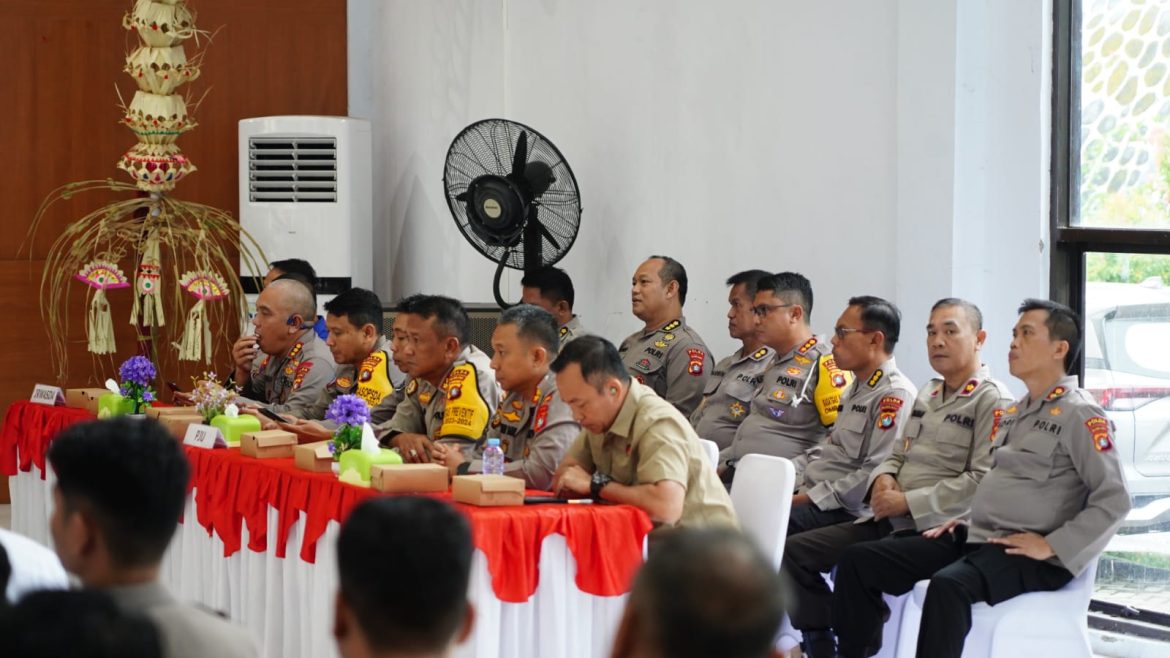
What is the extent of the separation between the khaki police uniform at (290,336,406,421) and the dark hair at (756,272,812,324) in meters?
1.39

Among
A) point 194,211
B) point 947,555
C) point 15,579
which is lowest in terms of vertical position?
point 947,555

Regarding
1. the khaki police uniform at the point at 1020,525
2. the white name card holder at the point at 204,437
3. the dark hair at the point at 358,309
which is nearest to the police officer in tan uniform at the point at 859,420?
the khaki police uniform at the point at 1020,525

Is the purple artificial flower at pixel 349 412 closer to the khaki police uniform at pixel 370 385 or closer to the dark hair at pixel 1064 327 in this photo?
the khaki police uniform at pixel 370 385

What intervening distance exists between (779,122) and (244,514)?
268cm

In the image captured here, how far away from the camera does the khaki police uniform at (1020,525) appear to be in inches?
145

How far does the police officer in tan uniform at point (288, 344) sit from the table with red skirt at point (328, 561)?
3.58 feet

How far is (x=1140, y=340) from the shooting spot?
14.9ft

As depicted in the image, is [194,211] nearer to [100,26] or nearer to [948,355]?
[100,26]

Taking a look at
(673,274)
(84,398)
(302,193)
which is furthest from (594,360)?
(302,193)

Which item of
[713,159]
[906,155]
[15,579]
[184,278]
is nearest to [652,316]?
[713,159]

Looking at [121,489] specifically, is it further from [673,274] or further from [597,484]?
[673,274]

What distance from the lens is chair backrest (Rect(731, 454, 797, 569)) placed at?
369 centimetres

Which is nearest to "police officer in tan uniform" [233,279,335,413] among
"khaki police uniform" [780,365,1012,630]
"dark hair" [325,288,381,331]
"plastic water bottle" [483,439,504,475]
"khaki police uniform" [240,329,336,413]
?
"khaki police uniform" [240,329,336,413]

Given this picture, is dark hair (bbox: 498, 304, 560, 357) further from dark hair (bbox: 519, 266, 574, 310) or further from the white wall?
dark hair (bbox: 519, 266, 574, 310)
